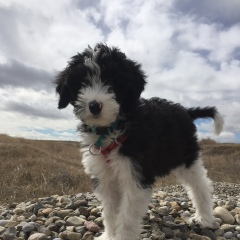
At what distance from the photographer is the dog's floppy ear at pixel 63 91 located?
4371mm

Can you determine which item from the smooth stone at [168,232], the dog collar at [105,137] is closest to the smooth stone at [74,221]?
the smooth stone at [168,232]

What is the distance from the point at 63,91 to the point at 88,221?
2.34 metres

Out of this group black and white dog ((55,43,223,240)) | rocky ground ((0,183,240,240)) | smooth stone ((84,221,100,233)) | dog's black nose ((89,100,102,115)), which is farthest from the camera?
smooth stone ((84,221,100,233))

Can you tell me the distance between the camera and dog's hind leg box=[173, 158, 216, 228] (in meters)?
5.71

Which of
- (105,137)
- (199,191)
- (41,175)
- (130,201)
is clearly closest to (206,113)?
(199,191)

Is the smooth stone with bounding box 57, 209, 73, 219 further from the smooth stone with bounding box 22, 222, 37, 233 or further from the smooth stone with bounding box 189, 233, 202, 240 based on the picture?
the smooth stone with bounding box 189, 233, 202, 240

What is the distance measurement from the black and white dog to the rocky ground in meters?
0.64

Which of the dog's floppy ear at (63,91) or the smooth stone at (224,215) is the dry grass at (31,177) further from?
the dog's floppy ear at (63,91)

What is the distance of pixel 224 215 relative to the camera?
6.15m

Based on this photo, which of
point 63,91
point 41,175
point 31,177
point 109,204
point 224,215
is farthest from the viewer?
point 41,175

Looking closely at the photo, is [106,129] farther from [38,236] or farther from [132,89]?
[38,236]

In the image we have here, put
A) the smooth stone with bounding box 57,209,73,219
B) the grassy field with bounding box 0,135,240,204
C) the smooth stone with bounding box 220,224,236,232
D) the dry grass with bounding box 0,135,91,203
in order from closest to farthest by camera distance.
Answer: the smooth stone with bounding box 220,224,236,232, the smooth stone with bounding box 57,209,73,219, the dry grass with bounding box 0,135,91,203, the grassy field with bounding box 0,135,240,204

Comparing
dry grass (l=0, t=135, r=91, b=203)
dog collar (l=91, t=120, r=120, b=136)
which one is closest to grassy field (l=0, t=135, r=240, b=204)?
dry grass (l=0, t=135, r=91, b=203)

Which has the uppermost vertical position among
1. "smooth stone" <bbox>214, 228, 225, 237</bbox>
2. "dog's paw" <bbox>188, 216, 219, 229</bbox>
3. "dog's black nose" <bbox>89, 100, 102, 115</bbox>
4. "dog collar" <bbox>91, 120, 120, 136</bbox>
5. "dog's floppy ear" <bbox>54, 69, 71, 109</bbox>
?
"dog's floppy ear" <bbox>54, 69, 71, 109</bbox>
